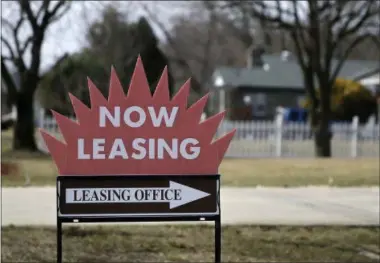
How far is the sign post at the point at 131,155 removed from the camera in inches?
201

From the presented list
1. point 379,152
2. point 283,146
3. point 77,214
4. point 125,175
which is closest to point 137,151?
point 125,175

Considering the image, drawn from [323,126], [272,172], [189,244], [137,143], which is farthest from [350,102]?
[137,143]

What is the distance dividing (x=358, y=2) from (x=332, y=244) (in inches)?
614

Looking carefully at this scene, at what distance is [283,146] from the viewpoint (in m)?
22.4

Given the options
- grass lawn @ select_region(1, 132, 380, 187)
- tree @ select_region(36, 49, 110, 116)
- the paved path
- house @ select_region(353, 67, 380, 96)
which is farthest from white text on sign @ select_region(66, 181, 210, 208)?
house @ select_region(353, 67, 380, 96)

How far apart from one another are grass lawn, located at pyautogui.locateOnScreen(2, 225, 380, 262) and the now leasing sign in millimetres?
1759

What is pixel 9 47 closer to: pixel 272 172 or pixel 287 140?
pixel 272 172

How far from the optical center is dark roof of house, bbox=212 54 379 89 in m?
50.6

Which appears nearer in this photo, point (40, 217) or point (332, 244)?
point (332, 244)

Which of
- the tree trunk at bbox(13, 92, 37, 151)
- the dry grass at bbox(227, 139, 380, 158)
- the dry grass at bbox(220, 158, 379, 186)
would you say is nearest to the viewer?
the dry grass at bbox(220, 158, 379, 186)

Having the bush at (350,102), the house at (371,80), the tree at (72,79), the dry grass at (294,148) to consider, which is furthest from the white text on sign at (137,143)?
the house at (371,80)

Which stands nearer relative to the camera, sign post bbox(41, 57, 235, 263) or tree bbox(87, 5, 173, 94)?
sign post bbox(41, 57, 235, 263)

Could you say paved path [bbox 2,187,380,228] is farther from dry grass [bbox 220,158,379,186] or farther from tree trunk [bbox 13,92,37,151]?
tree trunk [bbox 13,92,37,151]

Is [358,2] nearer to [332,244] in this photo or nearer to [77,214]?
[332,244]
